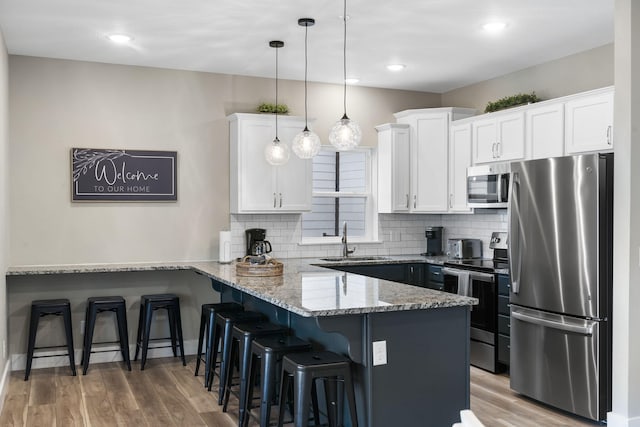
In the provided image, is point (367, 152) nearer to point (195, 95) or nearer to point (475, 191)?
point (475, 191)

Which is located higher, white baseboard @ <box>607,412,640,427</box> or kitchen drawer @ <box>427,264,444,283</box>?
kitchen drawer @ <box>427,264,444,283</box>

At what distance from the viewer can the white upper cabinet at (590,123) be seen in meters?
4.63

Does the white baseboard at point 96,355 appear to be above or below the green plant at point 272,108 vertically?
below

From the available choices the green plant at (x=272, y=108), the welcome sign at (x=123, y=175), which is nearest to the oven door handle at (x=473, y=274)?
the green plant at (x=272, y=108)

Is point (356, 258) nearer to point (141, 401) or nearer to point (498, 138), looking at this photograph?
point (498, 138)

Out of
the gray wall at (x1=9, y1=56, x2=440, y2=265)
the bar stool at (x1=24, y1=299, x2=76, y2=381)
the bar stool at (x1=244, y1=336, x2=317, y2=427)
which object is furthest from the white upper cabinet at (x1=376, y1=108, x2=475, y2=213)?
the bar stool at (x1=24, y1=299, x2=76, y2=381)

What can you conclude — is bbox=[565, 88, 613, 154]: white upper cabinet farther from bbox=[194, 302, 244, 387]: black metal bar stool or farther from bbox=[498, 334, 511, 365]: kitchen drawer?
bbox=[194, 302, 244, 387]: black metal bar stool

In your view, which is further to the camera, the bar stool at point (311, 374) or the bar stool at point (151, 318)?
the bar stool at point (151, 318)

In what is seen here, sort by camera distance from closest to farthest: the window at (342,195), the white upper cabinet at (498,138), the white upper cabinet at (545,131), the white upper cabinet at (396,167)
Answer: the white upper cabinet at (545,131), the white upper cabinet at (498,138), the white upper cabinet at (396,167), the window at (342,195)

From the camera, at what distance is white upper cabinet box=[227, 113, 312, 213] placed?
6.00 meters

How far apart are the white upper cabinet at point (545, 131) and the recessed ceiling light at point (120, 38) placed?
3264 millimetres

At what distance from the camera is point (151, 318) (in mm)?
5691

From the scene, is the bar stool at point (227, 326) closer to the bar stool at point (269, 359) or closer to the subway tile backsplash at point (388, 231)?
the bar stool at point (269, 359)

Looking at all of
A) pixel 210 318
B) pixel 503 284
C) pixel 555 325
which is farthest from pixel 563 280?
pixel 210 318
